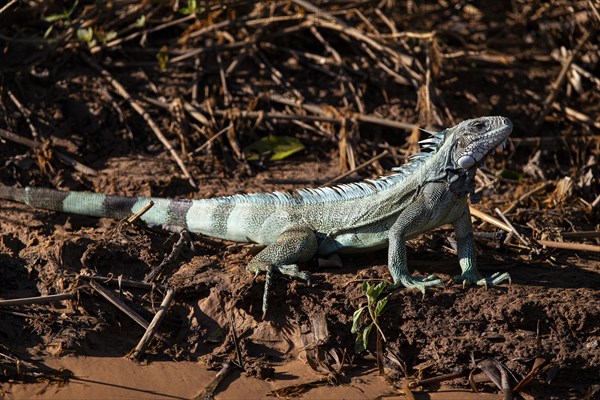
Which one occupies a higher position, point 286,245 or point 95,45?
point 95,45

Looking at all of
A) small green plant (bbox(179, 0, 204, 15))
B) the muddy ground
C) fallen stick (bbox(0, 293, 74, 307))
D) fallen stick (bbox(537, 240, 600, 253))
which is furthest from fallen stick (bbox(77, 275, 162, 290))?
small green plant (bbox(179, 0, 204, 15))

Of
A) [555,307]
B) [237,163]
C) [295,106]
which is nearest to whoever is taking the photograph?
[555,307]

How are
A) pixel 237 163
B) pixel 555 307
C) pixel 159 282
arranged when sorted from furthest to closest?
pixel 237 163, pixel 159 282, pixel 555 307

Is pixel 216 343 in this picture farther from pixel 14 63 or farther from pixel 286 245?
pixel 14 63

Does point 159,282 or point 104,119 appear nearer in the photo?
point 159,282

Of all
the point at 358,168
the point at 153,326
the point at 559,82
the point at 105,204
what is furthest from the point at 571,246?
the point at 105,204

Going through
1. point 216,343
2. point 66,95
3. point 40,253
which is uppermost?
point 66,95

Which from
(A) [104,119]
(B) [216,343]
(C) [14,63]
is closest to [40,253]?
(B) [216,343]

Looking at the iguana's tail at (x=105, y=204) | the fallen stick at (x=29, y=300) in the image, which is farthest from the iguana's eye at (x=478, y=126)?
the fallen stick at (x=29, y=300)
